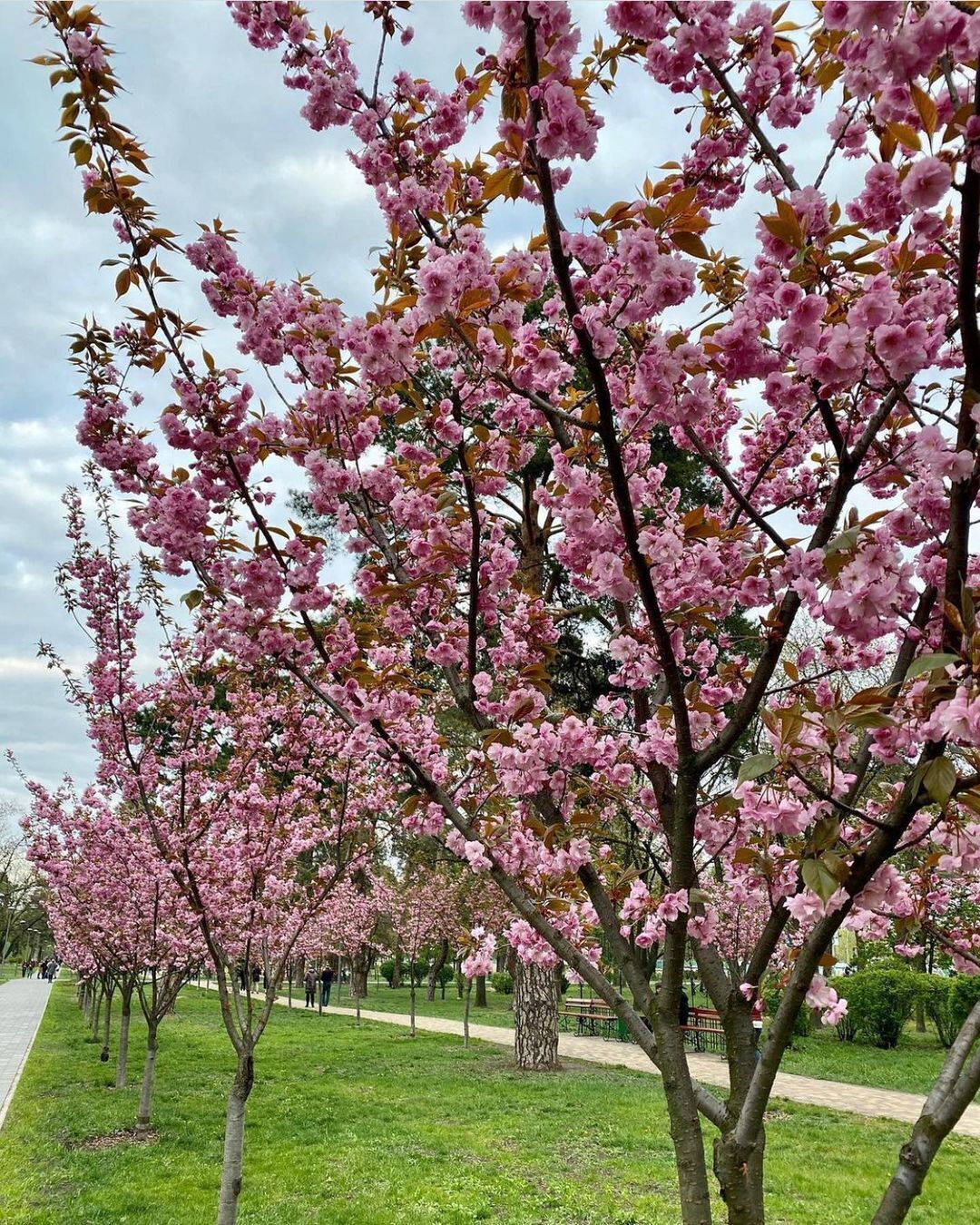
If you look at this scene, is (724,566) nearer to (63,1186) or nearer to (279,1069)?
(63,1186)

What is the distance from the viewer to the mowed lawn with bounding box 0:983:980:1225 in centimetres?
581

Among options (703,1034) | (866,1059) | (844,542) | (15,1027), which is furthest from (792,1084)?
(15,1027)

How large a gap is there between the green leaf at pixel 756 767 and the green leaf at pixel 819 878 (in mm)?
160

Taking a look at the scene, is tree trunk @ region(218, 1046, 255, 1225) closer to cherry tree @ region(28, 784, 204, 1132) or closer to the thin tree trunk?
cherry tree @ region(28, 784, 204, 1132)

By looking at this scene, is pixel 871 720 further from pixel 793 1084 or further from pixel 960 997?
pixel 960 997

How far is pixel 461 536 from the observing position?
276 centimetres

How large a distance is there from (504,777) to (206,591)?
42.2 inches

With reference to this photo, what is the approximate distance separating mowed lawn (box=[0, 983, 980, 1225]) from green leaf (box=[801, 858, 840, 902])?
18.6 feet

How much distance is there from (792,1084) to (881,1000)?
5144 millimetres

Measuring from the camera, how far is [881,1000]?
50.9ft

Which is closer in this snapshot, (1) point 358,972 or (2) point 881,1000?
(2) point 881,1000

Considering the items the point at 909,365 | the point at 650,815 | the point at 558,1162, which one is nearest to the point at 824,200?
the point at 909,365

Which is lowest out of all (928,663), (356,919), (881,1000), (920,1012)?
(920,1012)


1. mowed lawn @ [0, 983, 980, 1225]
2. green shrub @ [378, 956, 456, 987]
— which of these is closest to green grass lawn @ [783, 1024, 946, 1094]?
mowed lawn @ [0, 983, 980, 1225]
